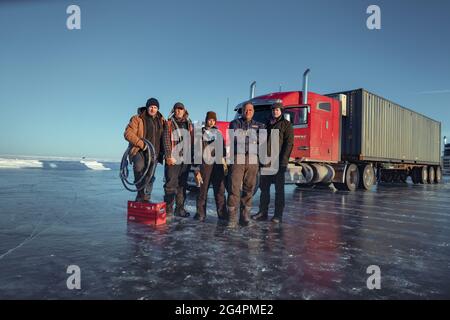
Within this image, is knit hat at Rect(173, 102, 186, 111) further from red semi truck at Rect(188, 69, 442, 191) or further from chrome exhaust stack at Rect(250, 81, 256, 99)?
chrome exhaust stack at Rect(250, 81, 256, 99)

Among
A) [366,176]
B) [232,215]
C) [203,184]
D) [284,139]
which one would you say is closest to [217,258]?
[232,215]

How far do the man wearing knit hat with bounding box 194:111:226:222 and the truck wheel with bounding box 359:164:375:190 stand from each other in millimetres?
9158

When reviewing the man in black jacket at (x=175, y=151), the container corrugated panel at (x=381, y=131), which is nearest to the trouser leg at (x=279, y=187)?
the man in black jacket at (x=175, y=151)

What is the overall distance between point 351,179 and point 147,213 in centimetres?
969

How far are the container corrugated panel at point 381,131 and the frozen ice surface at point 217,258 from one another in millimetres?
6484

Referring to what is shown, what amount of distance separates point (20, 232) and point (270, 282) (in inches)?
142

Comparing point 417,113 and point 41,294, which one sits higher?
point 417,113

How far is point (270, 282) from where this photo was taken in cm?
247

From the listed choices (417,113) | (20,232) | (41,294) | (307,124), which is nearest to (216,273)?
(41,294)

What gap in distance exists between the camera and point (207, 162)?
5062 mm

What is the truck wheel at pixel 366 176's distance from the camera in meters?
12.3

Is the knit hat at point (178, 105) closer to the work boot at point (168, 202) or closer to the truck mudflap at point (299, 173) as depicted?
the work boot at point (168, 202)

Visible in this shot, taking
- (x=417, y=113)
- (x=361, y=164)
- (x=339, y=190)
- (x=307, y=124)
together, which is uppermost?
(x=417, y=113)
